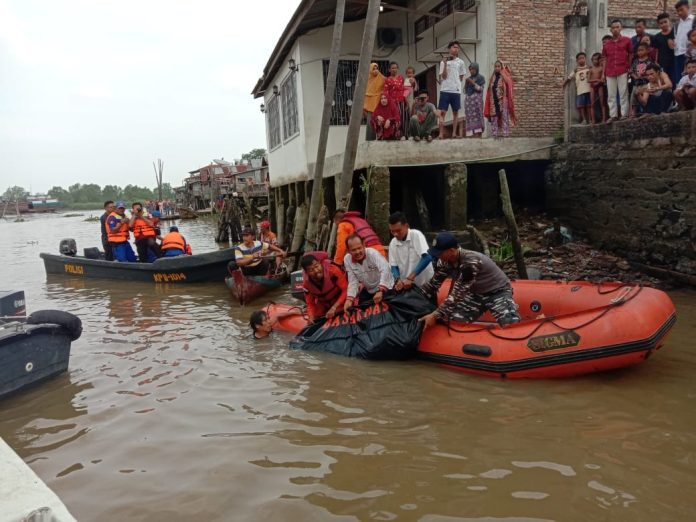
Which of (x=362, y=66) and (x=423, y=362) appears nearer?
(x=423, y=362)

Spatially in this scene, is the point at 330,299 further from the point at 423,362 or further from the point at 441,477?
the point at 441,477

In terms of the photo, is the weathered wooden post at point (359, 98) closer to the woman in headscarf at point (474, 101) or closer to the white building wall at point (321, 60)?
the woman in headscarf at point (474, 101)

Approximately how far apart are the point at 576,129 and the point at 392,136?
3.30m

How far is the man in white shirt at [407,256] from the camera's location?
596 centimetres

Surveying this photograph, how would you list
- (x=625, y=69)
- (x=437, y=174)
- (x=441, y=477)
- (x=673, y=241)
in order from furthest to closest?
1. (x=437, y=174)
2. (x=625, y=69)
3. (x=673, y=241)
4. (x=441, y=477)

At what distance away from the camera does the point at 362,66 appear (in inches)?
338

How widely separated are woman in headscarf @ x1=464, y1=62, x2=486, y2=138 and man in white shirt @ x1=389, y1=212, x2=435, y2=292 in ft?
15.9

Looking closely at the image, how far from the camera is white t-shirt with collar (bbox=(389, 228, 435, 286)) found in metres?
6.13

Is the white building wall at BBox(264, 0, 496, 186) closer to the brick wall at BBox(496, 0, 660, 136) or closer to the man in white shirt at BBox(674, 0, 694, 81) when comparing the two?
the brick wall at BBox(496, 0, 660, 136)

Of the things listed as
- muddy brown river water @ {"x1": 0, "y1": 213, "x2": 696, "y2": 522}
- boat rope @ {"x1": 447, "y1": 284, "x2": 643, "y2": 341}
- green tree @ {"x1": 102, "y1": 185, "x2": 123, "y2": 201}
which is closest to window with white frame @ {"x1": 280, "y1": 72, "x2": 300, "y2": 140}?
muddy brown river water @ {"x1": 0, "y1": 213, "x2": 696, "y2": 522}

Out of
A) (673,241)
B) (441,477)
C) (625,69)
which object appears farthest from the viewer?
(625,69)

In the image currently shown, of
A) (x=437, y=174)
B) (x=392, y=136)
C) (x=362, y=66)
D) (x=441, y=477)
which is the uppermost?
(x=362, y=66)

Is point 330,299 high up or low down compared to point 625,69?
down

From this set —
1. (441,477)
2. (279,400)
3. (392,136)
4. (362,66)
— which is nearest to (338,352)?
(279,400)
